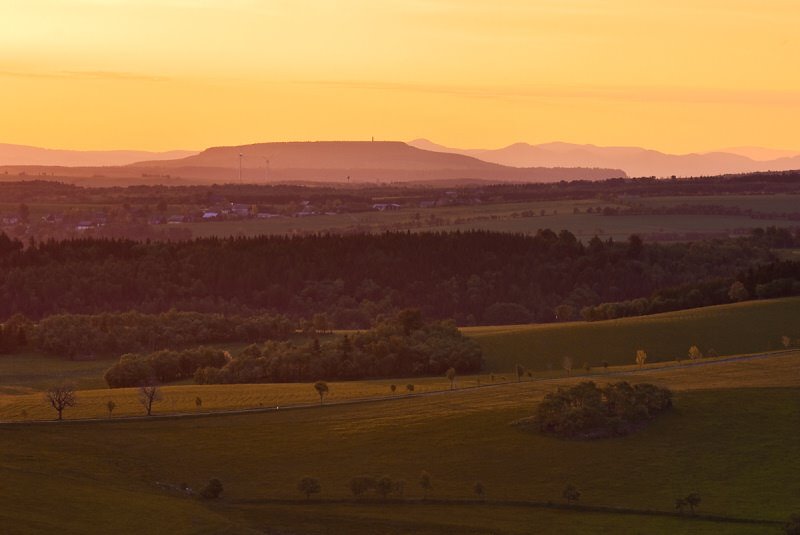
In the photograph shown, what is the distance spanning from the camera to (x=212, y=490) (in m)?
85.6

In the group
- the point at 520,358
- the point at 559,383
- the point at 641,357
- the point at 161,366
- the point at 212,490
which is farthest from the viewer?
the point at 161,366

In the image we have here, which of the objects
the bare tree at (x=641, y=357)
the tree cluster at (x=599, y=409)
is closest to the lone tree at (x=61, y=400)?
the tree cluster at (x=599, y=409)

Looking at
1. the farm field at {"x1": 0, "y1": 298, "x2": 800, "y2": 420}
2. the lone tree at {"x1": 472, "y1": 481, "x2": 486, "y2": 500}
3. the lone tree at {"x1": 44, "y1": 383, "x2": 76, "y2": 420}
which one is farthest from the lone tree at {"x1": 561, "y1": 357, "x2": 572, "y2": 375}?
the lone tree at {"x1": 44, "y1": 383, "x2": 76, "y2": 420}

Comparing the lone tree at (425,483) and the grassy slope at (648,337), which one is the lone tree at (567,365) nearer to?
the grassy slope at (648,337)

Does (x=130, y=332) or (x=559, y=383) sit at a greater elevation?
(x=559, y=383)

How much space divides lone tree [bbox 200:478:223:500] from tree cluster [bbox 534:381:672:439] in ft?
87.4

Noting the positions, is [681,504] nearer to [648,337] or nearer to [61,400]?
[61,400]

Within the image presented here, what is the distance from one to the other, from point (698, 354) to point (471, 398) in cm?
3118

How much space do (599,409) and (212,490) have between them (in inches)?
1253

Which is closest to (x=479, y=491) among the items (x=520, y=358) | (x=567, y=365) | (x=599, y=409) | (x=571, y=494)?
(x=571, y=494)

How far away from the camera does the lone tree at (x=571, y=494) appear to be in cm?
8406

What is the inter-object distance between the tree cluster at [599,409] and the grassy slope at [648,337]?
33.0m

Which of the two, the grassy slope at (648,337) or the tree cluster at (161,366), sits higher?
the grassy slope at (648,337)

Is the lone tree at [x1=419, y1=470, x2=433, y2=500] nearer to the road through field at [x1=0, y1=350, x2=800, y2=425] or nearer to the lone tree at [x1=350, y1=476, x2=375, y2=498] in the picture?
the lone tree at [x1=350, y1=476, x2=375, y2=498]
